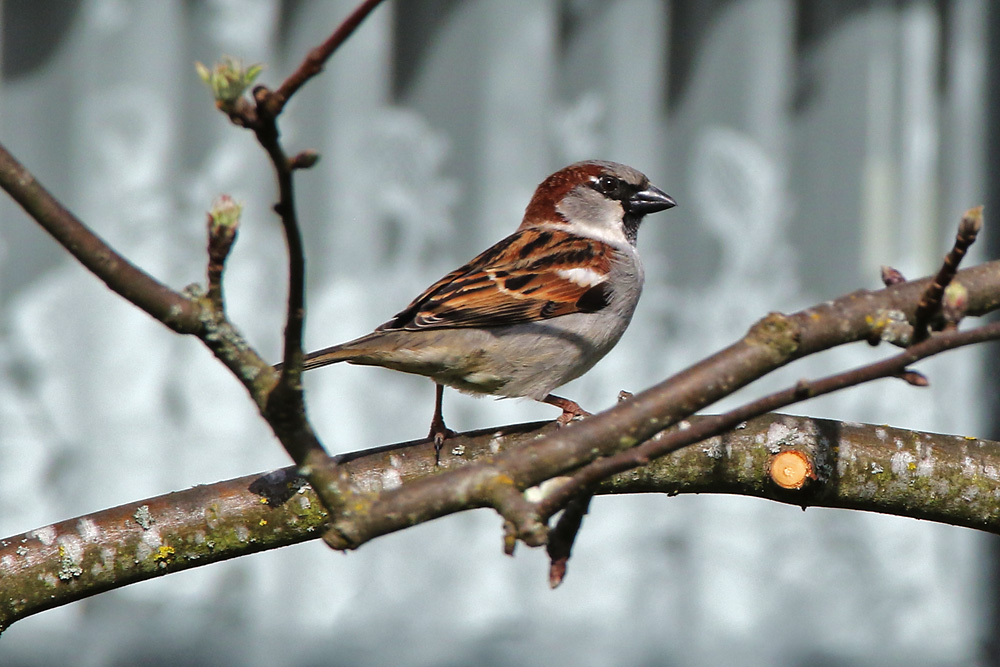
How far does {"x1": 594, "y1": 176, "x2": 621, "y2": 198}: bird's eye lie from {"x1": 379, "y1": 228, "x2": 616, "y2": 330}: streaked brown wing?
0.24 m

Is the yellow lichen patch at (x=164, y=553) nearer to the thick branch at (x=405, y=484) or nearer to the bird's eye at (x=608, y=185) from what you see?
the thick branch at (x=405, y=484)

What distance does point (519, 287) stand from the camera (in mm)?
2379

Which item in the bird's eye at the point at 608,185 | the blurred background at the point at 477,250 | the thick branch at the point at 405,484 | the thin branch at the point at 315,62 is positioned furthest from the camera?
the blurred background at the point at 477,250

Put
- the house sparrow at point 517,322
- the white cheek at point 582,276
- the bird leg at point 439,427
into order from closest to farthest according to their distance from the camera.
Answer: the bird leg at point 439,427
the house sparrow at point 517,322
the white cheek at point 582,276

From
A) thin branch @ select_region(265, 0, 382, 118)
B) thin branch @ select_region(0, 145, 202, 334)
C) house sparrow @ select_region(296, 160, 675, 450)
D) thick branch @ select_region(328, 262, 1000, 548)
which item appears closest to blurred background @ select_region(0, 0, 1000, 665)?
house sparrow @ select_region(296, 160, 675, 450)

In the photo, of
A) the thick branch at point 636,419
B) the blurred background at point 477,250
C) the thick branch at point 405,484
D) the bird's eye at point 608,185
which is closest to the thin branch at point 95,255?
the thick branch at point 636,419

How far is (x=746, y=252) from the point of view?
3443 mm

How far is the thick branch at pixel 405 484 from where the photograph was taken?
147cm

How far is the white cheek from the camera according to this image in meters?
2.44

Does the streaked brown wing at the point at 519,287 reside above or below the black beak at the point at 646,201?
below

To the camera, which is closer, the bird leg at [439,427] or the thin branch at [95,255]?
the thin branch at [95,255]

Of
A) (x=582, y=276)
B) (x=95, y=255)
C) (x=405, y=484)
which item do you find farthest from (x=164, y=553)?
(x=582, y=276)

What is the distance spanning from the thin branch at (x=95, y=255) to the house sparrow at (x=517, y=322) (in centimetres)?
84

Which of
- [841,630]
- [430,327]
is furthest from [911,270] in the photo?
[430,327]
